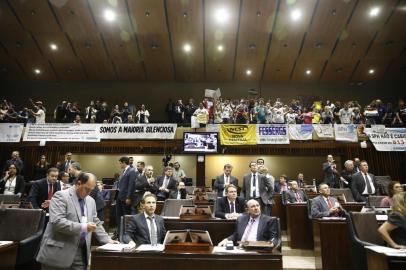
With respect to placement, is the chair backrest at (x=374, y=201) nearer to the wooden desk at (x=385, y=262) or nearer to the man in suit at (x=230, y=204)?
the man in suit at (x=230, y=204)

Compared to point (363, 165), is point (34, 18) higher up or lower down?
higher up

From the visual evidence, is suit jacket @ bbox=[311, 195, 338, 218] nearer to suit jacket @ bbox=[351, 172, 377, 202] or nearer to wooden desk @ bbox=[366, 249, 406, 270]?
suit jacket @ bbox=[351, 172, 377, 202]

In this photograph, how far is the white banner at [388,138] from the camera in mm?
9078

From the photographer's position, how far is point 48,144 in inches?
426

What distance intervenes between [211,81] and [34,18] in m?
7.13

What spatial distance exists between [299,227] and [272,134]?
449cm

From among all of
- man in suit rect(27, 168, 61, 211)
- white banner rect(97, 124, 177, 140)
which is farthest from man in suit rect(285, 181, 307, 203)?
white banner rect(97, 124, 177, 140)

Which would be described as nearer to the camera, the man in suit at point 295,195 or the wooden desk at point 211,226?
the wooden desk at point 211,226

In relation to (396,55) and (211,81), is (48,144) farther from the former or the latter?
(396,55)

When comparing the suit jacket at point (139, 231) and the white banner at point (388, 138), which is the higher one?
the white banner at point (388, 138)

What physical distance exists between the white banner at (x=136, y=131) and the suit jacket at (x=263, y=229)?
6.40 meters

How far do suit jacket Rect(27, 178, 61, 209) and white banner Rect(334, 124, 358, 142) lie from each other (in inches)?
308

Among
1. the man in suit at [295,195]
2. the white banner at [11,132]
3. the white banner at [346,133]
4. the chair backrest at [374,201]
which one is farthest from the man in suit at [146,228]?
the white banner at [11,132]

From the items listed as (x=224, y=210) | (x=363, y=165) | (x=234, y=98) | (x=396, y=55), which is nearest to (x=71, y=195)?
(x=224, y=210)
